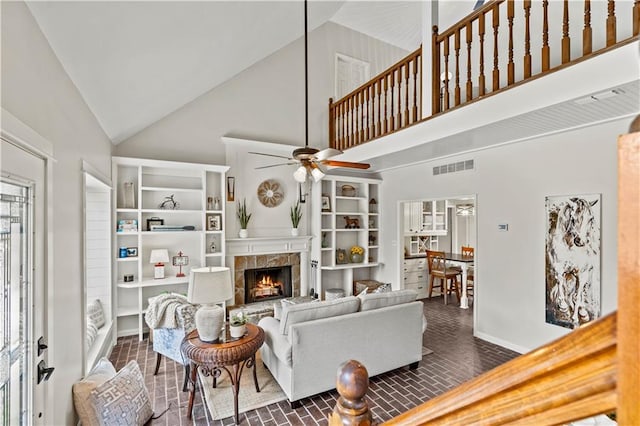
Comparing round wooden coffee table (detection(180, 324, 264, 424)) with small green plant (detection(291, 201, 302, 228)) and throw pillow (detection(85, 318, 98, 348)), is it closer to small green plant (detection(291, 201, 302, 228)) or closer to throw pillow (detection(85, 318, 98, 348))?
throw pillow (detection(85, 318, 98, 348))

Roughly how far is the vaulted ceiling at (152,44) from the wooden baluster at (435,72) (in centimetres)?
133

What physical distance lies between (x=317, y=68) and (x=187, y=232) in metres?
3.97

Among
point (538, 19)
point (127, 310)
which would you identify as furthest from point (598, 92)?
point (127, 310)

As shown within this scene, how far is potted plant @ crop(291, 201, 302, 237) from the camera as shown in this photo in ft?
19.0

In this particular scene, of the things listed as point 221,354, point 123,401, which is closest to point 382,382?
point 221,354

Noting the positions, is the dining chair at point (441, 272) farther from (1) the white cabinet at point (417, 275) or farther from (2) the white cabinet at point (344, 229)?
(2) the white cabinet at point (344, 229)

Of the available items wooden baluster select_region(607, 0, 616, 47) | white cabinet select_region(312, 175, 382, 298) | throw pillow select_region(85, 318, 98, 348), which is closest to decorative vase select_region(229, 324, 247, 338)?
throw pillow select_region(85, 318, 98, 348)

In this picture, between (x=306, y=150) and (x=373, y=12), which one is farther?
(x=373, y=12)

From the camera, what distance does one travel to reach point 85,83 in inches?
93.5

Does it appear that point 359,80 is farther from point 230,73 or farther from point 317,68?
point 230,73

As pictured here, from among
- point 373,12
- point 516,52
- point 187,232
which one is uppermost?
point 373,12

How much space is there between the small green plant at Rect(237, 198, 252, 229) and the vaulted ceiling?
73.5 inches

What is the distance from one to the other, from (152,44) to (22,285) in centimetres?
172

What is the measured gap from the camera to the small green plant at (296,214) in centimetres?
585
